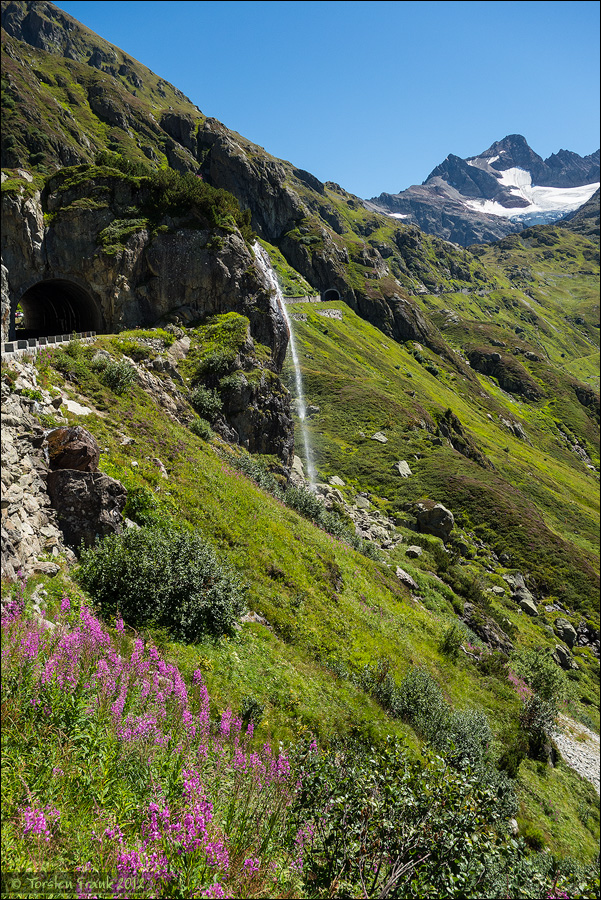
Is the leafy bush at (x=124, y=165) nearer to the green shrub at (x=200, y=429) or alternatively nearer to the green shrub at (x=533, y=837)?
the green shrub at (x=200, y=429)

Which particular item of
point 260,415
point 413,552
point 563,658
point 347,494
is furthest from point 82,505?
point 563,658

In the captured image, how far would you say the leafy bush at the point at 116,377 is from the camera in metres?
20.8

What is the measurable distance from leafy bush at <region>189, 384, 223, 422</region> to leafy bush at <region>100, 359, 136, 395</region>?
7.11 m

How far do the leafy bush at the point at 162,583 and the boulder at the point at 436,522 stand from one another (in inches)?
1409

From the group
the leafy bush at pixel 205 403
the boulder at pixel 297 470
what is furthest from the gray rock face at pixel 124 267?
the boulder at pixel 297 470

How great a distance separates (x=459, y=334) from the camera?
18612cm

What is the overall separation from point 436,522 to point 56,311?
45.5 m

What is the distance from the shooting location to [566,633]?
137ft

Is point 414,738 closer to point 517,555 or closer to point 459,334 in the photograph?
point 517,555

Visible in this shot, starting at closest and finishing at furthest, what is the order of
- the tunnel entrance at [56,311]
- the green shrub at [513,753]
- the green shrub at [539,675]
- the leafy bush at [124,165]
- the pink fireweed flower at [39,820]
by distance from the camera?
the pink fireweed flower at [39,820] < the green shrub at [513,753] < the green shrub at [539,675] < the tunnel entrance at [56,311] < the leafy bush at [124,165]

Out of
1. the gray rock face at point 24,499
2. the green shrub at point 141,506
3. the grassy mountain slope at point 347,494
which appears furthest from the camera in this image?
the green shrub at point 141,506

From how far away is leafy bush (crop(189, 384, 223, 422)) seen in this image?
94.0ft

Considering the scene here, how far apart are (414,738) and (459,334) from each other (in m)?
193

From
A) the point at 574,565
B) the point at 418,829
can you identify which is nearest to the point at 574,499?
the point at 574,565
